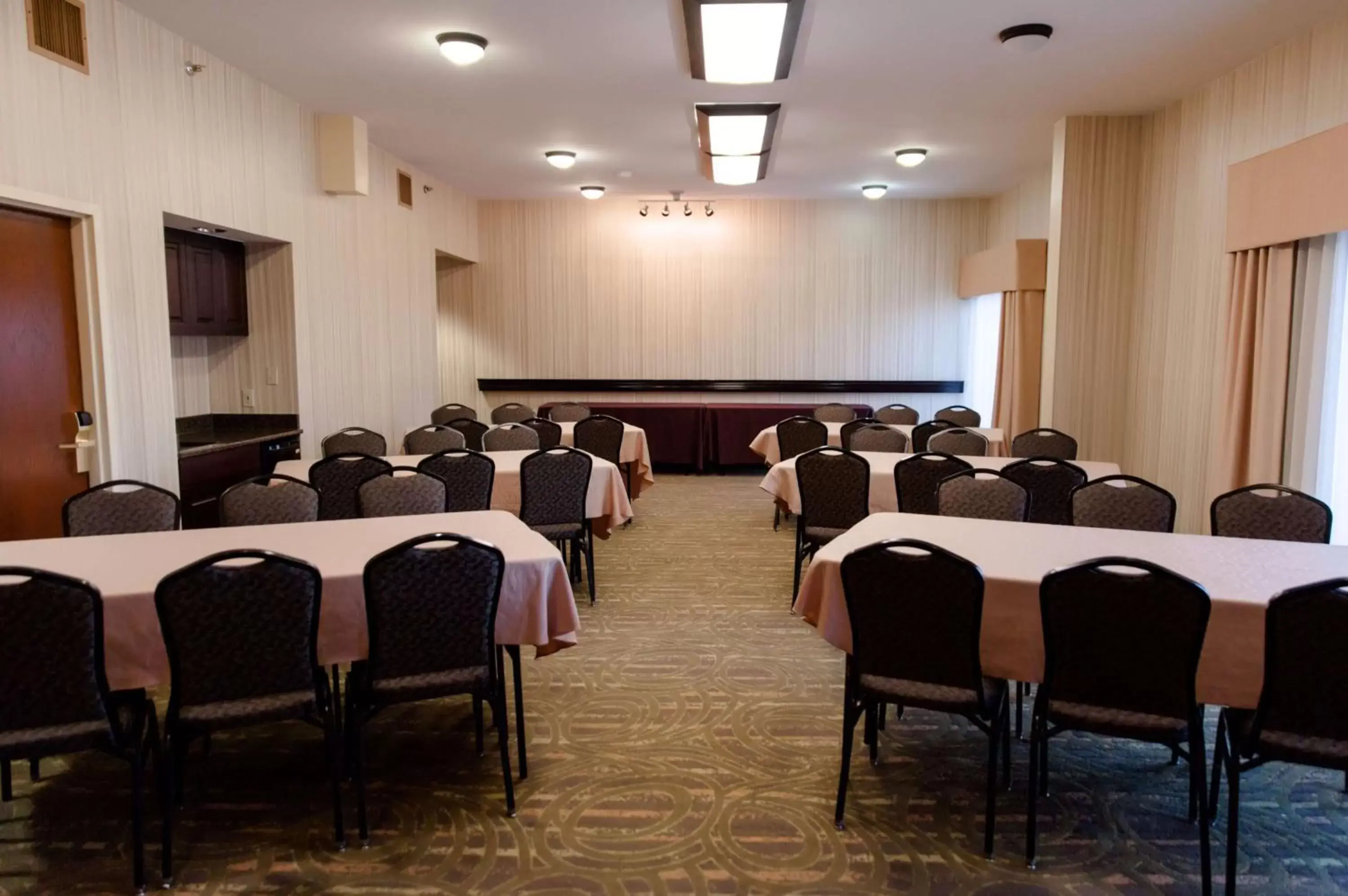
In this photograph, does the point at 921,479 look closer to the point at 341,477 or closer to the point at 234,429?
the point at 341,477

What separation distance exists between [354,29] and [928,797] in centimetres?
513

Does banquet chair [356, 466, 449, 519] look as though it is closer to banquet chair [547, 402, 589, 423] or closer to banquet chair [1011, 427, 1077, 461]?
banquet chair [1011, 427, 1077, 461]

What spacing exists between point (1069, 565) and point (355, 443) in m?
4.93

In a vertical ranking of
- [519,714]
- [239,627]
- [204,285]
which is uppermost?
[204,285]

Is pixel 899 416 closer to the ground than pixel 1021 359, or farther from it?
closer to the ground

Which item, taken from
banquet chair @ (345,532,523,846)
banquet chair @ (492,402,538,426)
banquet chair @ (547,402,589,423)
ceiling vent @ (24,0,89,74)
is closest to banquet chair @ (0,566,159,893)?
banquet chair @ (345,532,523,846)

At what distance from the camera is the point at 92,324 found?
4.65 meters

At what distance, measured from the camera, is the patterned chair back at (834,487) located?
521cm

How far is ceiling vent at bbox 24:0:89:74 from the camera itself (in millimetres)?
4199

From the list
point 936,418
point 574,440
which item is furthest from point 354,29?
point 936,418

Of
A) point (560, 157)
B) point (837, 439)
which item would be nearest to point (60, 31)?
point (560, 157)

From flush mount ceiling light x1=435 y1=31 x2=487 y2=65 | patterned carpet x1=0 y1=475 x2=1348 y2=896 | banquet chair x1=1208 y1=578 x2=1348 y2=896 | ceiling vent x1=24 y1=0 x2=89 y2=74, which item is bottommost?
patterned carpet x1=0 y1=475 x2=1348 y2=896

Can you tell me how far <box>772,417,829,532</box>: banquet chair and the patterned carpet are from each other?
132 inches

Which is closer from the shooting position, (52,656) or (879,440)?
(52,656)
